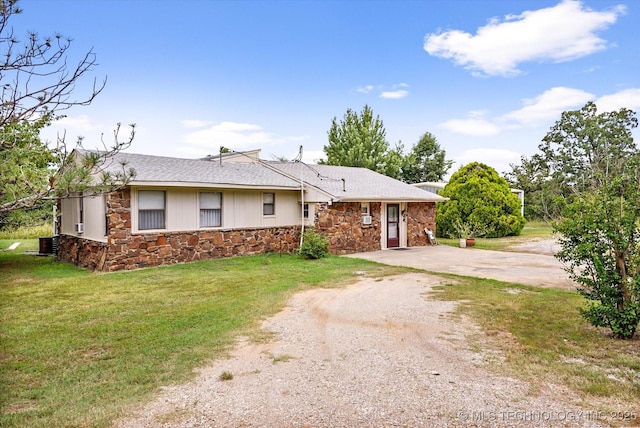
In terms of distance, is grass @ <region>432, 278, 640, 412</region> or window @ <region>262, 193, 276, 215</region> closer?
grass @ <region>432, 278, 640, 412</region>

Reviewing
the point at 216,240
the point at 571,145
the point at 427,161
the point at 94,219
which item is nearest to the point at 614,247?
the point at 216,240

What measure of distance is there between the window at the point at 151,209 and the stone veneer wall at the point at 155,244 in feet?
0.92

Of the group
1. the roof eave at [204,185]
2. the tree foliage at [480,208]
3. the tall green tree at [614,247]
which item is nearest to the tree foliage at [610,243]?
the tall green tree at [614,247]

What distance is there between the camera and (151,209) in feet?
36.1

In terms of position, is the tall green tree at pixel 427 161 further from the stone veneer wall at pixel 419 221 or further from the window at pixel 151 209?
the window at pixel 151 209

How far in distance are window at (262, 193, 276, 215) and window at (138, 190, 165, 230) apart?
3527 millimetres

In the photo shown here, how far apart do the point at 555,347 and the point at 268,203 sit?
34.2 feet

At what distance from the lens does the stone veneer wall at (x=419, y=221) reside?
15.9 metres

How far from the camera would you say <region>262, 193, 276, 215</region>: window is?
13.7 m

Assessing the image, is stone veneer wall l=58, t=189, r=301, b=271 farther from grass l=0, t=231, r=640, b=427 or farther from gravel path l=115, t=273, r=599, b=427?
gravel path l=115, t=273, r=599, b=427

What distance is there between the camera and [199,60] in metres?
15.5

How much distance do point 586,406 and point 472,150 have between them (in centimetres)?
3142

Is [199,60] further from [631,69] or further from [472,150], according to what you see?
[472,150]

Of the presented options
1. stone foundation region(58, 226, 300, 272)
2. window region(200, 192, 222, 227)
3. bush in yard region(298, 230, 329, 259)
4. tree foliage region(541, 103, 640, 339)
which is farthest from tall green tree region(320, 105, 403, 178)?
tree foliage region(541, 103, 640, 339)
